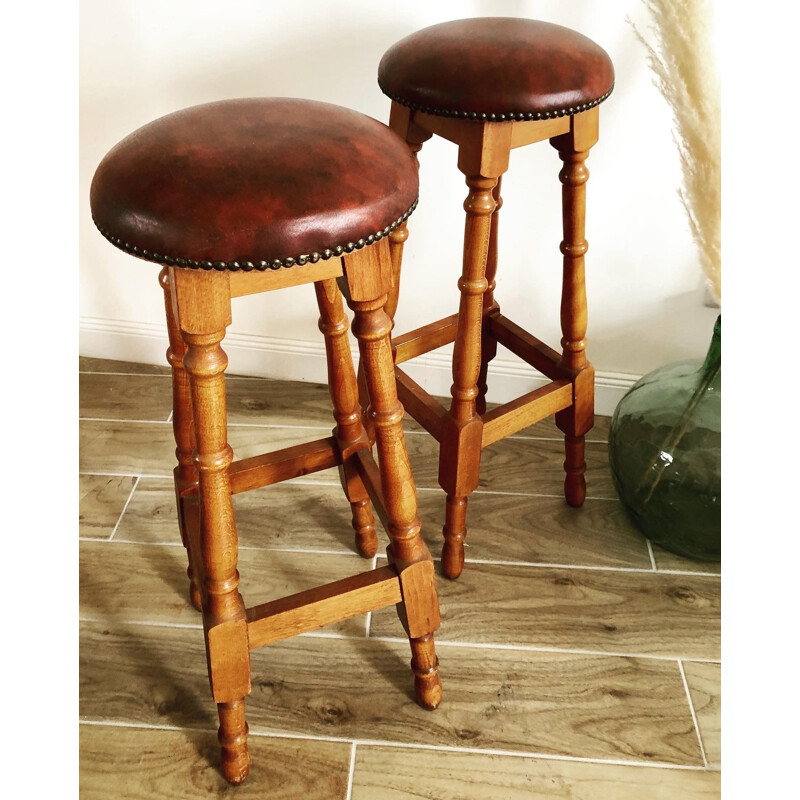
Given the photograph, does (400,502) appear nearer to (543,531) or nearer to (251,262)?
(251,262)

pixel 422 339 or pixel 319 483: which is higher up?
pixel 422 339

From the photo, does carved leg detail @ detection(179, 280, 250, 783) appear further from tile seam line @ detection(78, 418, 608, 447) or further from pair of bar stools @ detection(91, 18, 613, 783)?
tile seam line @ detection(78, 418, 608, 447)

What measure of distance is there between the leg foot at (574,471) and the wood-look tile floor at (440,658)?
26mm

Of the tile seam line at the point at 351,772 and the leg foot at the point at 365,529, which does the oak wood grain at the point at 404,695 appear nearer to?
the tile seam line at the point at 351,772

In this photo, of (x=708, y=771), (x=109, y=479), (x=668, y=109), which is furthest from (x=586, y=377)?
(x=109, y=479)

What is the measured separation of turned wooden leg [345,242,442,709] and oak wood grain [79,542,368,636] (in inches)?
8.1

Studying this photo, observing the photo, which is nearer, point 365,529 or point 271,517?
point 365,529

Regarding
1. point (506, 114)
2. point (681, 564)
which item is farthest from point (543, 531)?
point (506, 114)

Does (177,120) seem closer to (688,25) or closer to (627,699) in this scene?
(688,25)

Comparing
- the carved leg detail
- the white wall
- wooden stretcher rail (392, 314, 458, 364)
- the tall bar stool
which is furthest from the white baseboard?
the carved leg detail

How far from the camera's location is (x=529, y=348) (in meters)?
1.54

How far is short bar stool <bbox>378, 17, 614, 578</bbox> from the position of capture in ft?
3.59

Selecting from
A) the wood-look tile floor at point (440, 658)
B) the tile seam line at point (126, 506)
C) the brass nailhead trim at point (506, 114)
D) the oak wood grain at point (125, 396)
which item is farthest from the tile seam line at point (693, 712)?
the oak wood grain at point (125, 396)

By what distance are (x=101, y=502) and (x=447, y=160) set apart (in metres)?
0.97
